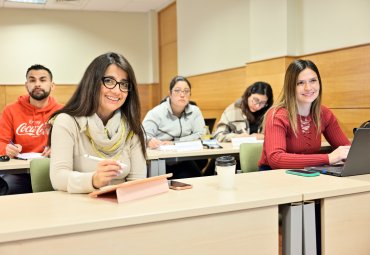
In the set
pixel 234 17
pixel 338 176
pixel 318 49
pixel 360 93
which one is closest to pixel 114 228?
pixel 338 176

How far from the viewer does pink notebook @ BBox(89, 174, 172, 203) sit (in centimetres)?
132

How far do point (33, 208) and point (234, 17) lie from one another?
4.51m

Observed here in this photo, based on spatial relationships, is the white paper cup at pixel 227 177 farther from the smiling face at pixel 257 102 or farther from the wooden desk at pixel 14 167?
the smiling face at pixel 257 102

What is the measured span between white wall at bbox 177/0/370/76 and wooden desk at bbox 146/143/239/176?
1680 mm

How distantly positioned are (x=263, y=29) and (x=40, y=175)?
132 inches

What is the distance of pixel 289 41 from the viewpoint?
13.6 ft

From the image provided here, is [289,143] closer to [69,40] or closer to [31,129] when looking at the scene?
[31,129]

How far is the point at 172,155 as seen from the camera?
2746mm

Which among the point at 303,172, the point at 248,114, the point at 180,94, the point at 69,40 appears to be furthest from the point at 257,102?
the point at 69,40

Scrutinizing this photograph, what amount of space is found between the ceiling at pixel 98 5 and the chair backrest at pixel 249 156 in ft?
17.5

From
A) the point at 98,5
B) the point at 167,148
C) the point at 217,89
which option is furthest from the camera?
the point at 98,5

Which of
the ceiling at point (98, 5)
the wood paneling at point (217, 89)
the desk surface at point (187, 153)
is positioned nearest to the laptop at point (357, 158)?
the desk surface at point (187, 153)

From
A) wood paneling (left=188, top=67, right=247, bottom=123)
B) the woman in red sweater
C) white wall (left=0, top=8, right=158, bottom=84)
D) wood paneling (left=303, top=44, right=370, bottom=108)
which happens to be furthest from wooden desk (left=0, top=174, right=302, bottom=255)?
white wall (left=0, top=8, right=158, bottom=84)

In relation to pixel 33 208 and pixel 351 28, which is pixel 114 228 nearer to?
pixel 33 208
